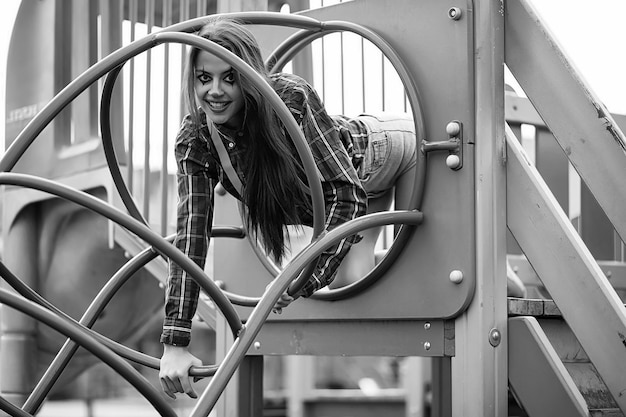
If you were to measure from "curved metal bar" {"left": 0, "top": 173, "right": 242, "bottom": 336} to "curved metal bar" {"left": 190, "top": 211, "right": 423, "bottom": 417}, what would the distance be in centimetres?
3

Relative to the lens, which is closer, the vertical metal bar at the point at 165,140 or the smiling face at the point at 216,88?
the smiling face at the point at 216,88

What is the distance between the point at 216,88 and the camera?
1642 millimetres

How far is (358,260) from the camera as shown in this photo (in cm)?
225

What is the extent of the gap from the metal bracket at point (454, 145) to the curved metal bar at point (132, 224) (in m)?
0.62

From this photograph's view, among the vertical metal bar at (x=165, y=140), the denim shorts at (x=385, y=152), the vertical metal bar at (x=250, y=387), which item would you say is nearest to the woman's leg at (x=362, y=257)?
the denim shorts at (x=385, y=152)

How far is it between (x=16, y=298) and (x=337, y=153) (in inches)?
26.0

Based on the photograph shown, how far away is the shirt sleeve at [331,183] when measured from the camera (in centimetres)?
175

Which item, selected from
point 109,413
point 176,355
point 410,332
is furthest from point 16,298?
point 109,413

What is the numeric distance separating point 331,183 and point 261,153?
5.7 inches

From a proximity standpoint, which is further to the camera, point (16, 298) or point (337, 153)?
point (337, 153)

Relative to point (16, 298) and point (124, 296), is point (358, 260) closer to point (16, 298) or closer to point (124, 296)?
point (16, 298)

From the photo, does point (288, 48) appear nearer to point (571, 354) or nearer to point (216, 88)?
point (216, 88)

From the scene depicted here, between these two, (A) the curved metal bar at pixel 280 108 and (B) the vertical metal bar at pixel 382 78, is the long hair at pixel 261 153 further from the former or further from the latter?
(B) the vertical metal bar at pixel 382 78

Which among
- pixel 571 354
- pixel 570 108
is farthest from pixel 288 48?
pixel 571 354
